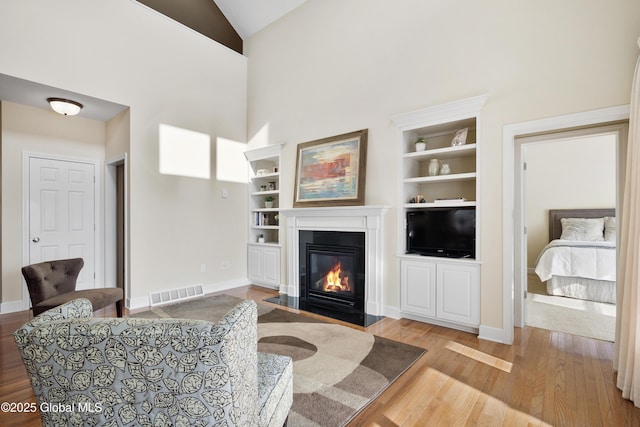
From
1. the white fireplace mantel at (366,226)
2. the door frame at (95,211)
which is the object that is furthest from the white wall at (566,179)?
the door frame at (95,211)

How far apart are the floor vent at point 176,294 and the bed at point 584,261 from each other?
5.16 metres

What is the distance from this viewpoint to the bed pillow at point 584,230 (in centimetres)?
475

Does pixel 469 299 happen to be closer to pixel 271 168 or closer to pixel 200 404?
pixel 200 404

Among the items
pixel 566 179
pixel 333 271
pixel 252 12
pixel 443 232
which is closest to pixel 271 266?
pixel 333 271

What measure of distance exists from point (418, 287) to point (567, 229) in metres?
3.30

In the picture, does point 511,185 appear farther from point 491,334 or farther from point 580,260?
point 580,260

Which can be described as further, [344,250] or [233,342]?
[344,250]

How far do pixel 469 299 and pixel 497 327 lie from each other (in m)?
0.34

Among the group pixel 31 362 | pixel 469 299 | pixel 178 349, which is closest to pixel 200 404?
pixel 178 349

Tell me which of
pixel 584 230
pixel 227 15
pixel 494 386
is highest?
pixel 227 15

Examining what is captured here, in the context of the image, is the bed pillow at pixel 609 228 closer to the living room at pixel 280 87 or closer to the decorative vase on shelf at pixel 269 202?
the living room at pixel 280 87

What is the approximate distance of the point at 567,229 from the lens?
4.98m

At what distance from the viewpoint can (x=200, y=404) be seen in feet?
3.27

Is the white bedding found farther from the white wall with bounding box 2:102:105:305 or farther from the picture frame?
the white wall with bounding box 2:102:105:305
